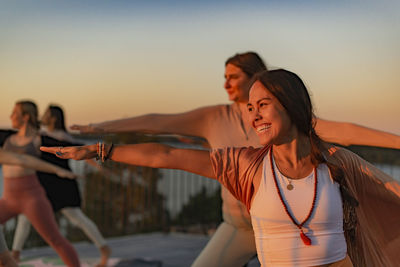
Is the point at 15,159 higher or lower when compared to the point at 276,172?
lower

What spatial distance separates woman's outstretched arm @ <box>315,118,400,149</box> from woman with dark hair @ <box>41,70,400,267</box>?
2.30 feet

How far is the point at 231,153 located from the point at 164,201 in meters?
8.25

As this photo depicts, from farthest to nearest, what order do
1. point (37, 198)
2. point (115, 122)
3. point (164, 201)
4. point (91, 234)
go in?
point (164, 201) < point (91, 234) < point (37, 198) < point (115, 122)

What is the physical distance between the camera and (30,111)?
6031 millimetres

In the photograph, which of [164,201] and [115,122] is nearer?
[115,122]

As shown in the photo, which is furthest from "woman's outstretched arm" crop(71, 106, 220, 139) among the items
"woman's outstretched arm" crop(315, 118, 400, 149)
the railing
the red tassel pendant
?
the railing

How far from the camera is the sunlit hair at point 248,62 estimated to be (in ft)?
12.9

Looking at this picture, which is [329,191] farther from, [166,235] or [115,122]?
[166,235]

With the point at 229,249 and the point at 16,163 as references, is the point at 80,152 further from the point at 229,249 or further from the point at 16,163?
the point at 16,163

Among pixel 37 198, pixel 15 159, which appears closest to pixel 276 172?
pixel 15 159

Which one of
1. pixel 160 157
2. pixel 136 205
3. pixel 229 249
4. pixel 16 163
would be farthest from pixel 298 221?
pixel 136 205

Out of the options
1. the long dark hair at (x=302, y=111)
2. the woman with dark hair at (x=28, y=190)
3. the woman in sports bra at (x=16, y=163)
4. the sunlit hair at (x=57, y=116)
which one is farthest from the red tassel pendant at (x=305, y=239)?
the sunlit hair at (x=57, y=116)

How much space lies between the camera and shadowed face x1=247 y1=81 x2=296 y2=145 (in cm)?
237

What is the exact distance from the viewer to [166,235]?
990cm
